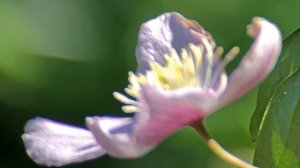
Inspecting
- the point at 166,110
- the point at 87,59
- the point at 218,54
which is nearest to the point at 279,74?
the point at 218,54

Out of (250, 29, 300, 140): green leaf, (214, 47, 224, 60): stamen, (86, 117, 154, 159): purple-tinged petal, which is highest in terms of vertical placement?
(214, 47, 224, 60): stamen

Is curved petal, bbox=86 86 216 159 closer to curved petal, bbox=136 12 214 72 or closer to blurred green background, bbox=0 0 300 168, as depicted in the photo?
curved petal, bbox=136 12 214 72

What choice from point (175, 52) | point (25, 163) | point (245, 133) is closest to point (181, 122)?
point (175, 52)

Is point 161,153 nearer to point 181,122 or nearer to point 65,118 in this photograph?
point 65,118

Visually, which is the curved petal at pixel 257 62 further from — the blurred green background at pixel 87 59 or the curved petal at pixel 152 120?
the blurred green background at pixel 87 59

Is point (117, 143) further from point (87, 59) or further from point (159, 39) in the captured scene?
point (87, 59)

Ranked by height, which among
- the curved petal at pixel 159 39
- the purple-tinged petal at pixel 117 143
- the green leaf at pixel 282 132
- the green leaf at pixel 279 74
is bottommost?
the green leaf at pixel 282 132

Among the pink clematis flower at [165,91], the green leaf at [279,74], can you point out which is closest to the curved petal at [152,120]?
the pink clematis flower at [165,91]

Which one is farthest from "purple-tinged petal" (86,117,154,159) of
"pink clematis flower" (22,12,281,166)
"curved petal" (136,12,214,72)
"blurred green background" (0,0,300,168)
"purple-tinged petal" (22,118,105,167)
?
"blurred green background" (0,0,300,168)

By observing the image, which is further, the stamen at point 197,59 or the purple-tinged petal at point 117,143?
the stamen at point 197,59
